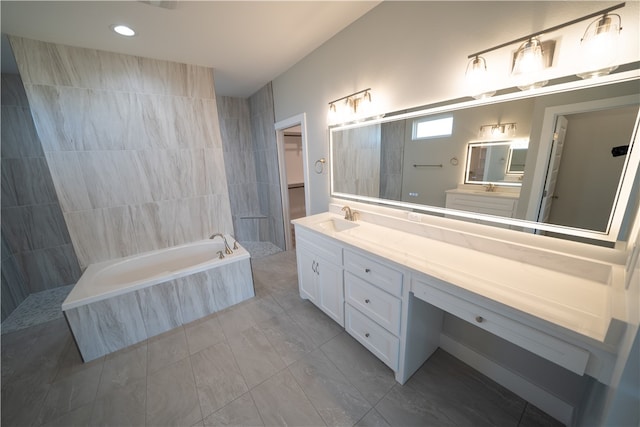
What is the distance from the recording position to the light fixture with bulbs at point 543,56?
0.87 meters

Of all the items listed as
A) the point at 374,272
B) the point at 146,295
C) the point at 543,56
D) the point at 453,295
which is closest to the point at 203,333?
the point at 146,295

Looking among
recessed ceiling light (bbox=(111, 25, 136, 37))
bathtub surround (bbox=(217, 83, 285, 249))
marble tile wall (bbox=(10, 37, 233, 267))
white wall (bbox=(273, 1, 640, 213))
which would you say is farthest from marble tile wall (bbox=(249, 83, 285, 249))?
recessed ceiling light (bbox=(111, 25, 136, 37))

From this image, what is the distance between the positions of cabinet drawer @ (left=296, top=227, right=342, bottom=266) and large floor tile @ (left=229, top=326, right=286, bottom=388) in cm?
82

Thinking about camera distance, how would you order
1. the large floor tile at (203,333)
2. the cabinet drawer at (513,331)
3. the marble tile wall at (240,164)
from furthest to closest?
the marble tile wall at (240,164), the large floor tile at (203,333), the cabinet drawer at (513,331)

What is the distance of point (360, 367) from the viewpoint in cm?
153

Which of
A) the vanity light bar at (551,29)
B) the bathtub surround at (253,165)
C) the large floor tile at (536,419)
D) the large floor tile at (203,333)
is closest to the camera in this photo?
the vanity light bar at (551,29)

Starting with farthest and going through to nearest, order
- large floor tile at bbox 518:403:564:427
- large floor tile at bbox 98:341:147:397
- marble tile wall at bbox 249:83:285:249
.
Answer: marble tile wall at bbox 249:83:285:249, large floor tile at bbox 98:341:147:397, large floor tile at bbox 518:403:564:427

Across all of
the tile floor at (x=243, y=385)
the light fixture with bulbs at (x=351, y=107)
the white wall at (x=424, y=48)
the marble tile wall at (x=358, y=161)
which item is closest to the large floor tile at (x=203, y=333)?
the tile floor at (x=243, y=385)

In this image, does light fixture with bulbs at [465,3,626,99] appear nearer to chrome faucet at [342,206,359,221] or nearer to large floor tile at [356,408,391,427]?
Result: chrome faucet at [342,206,359,221]

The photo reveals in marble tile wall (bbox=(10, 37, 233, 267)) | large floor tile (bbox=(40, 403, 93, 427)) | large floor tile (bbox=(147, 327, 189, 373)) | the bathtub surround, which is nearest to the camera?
large floor tile (bbox=(40, 403, 93, 427))

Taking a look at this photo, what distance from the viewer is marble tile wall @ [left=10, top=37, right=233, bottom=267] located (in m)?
1.92

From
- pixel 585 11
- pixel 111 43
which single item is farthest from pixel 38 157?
pixel 585 11

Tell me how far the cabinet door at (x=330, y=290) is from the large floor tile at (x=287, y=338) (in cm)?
28

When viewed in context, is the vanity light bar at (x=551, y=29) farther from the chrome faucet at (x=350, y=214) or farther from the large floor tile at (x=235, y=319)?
the large floor tile at (x=235, y=319)
